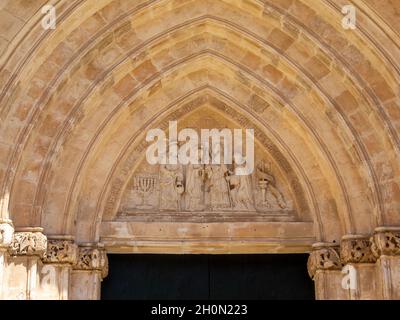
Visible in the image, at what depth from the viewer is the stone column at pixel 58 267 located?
34.8 ft

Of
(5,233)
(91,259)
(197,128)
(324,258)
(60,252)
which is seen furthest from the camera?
(197,128)

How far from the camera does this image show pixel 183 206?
38.3 ft

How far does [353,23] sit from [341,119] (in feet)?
3.86

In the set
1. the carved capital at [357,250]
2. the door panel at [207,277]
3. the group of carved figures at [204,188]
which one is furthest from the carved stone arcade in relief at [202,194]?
the carved capital at [357,250]

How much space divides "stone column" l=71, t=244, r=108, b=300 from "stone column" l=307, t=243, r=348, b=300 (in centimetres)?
265

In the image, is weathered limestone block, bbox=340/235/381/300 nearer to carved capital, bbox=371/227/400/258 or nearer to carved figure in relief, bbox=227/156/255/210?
carved capital, bbox=371/227/400/258

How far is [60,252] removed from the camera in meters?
10.7

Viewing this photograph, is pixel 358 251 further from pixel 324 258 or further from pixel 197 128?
pixel 197 128

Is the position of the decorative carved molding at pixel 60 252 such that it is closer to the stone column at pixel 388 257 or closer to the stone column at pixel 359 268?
the stone column at pixel 359 268

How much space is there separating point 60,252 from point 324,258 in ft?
10.5

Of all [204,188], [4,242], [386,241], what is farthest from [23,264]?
[386,241]

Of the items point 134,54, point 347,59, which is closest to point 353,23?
point 347,59

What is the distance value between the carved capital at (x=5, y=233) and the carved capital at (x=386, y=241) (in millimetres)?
4230
